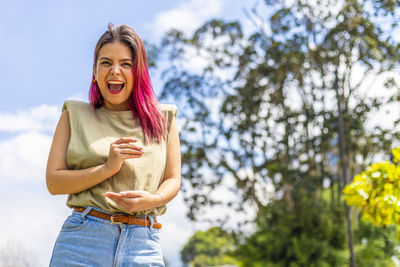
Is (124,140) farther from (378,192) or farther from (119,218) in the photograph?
(378,192)

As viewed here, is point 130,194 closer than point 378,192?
Yes

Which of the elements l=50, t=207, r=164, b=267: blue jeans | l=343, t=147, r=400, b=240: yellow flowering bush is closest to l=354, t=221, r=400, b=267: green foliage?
l=343, t=147, r=400, b=240: yellow flowering bush

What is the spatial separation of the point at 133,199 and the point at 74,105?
0.44 metres

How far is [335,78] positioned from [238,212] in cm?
314

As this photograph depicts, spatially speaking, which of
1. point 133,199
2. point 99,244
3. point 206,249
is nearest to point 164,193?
point 133,199

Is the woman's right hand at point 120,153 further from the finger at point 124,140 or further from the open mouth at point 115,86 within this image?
the open mouth at point 115,86

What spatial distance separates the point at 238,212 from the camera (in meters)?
9.59

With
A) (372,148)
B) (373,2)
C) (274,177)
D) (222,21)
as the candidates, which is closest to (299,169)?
(274,177)

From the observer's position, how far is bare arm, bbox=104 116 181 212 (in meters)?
1.44

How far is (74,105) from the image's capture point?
1.69m

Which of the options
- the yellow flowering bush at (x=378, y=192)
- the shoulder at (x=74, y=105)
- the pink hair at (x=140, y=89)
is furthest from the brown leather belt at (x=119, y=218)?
the yellow flowering bush at (x=378, y=192)

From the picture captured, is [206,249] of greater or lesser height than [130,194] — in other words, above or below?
above

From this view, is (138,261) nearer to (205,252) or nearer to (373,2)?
(373,2)

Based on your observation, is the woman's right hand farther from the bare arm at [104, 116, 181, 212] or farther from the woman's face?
the woman's face
